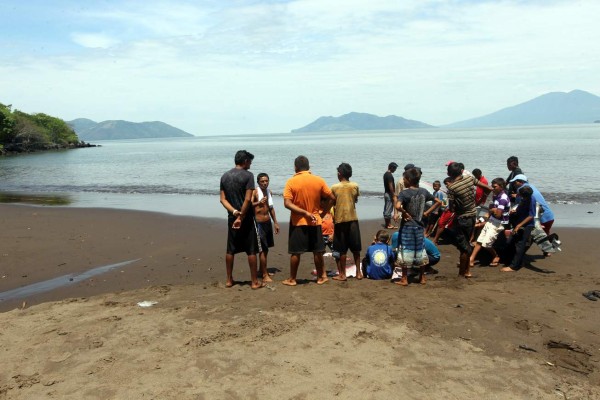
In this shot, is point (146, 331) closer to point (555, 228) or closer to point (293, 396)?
point (293, 396)

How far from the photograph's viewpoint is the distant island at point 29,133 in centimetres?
7419

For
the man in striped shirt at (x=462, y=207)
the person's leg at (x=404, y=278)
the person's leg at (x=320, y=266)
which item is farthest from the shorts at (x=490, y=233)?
the person's leg at (x=320, y=266)

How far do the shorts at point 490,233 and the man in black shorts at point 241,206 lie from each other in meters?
4.22

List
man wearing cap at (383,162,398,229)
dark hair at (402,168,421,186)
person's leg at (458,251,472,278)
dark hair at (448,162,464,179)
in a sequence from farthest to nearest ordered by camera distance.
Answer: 1. man wearing cap at (383,162,398,229)
2. person's leg at (458,251,472,278)
3. dark hair at (448,162,464,179)
4. dark hair at (402,168,421,186)

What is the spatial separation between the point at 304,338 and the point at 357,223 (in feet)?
8.25

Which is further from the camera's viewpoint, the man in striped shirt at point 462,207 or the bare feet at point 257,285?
the man in striped shirt at point 462,207

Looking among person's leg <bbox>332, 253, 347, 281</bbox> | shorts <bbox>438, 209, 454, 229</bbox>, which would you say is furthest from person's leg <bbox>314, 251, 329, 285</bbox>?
shorts <bbox>438, 209, 454, 229</bbox>

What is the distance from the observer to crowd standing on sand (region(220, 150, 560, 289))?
6270mm

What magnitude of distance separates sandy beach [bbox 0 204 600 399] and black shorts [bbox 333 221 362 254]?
0.59 meters

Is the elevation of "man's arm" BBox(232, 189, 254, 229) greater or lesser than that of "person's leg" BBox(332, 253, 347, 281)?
greater

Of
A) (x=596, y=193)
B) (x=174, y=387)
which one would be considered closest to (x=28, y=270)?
(x=174, y=387)

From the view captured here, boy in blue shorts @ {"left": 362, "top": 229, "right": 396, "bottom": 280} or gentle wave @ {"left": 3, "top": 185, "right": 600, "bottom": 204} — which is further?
gentle wave @ {"left": 3, "top": 185, "right": 600, "bottom": 204}

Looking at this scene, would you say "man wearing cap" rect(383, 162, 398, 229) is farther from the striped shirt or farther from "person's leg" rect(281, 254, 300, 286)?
"person's leg" rect(281, 254, 300, 286)

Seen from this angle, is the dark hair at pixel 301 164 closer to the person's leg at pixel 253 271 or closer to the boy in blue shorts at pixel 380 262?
the person's leg at pixel 253 271
